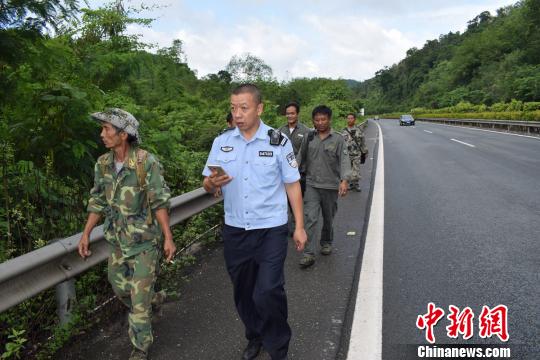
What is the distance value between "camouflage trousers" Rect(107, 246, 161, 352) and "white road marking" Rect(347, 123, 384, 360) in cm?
139

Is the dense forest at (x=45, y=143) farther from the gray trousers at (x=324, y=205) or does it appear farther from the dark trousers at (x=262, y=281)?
the gray trousers at (x=324, y=205)

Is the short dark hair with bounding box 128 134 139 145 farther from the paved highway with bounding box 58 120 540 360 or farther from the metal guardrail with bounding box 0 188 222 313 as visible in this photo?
the paved highway with bounding box 58 120 540 360

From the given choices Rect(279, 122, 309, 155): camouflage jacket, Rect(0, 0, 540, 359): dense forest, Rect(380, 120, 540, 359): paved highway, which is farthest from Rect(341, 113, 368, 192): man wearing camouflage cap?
Rect(0, 0, 540, 359): dense forest

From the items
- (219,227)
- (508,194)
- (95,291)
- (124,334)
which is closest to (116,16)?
(219,227)

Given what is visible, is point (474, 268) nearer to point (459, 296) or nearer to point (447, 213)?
point (459, 296)

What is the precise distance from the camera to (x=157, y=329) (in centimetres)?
342

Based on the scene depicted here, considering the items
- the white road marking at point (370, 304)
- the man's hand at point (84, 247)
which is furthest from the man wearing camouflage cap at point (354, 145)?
the man's hand at point (84, 247)

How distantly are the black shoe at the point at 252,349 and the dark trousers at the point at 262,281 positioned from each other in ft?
0.13

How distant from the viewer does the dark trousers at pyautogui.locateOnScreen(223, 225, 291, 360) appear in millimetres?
2871

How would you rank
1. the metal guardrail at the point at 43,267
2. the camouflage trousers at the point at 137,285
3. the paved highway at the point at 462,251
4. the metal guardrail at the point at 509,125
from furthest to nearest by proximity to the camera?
the metal guardrail at the point at 509,125
the paved highway at the point at 462,251
the camouflage trousers at the point at 137,285
the metal guardrail at the point at 43,267

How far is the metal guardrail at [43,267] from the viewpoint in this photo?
2.53 metres

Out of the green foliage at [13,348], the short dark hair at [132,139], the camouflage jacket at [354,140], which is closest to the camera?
the green foliage at [13,348]

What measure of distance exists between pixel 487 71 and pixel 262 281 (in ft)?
275

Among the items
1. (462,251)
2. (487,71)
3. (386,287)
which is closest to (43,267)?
(386,287)
